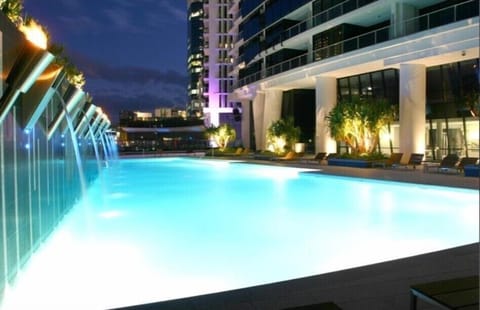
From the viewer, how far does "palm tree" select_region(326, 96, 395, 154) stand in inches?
895

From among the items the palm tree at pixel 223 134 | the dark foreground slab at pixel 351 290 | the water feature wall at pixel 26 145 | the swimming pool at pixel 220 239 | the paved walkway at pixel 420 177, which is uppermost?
the palm tree at pixel 223 134

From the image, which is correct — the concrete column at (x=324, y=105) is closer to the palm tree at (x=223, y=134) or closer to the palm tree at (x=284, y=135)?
the palm tree at (x=284, y=135)

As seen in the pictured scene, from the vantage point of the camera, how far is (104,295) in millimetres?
5430

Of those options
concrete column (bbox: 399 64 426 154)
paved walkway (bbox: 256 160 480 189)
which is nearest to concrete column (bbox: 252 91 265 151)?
concrete column (bbox: 399 64 426 154)

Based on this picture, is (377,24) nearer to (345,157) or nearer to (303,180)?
(345,157)

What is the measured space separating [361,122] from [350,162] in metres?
2.65

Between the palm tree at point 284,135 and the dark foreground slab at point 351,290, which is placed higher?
the palm tree at point 284,135

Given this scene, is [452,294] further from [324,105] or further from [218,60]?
[218,60]

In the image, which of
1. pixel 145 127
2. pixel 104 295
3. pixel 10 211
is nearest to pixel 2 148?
pixel 10 211

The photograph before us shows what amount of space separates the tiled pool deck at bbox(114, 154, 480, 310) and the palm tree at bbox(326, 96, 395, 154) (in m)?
17.9

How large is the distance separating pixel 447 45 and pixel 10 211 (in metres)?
21.0

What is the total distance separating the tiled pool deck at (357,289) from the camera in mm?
3900

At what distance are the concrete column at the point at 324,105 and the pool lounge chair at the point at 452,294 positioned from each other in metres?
28.3

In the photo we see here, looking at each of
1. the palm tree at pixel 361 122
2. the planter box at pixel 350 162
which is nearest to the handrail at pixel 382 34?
the palm tree at pixel 361 122
